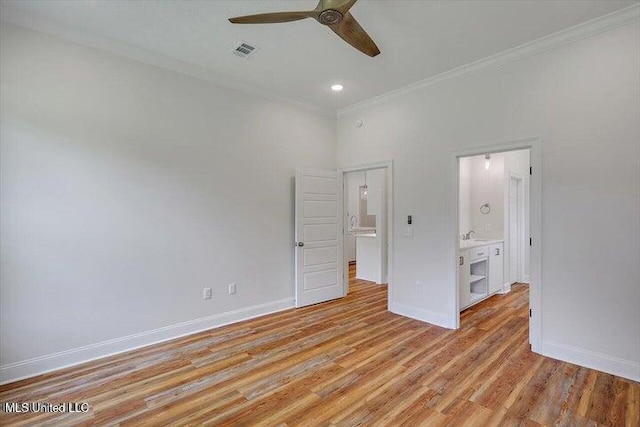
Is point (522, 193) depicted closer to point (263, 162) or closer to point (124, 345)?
point (263, 162)

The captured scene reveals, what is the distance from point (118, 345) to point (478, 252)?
4724mm

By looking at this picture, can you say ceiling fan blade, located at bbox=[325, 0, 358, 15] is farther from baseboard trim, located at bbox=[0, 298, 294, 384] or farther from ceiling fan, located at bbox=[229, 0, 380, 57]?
baseboard trim, located at bbox=[0, 298, 294, 384]

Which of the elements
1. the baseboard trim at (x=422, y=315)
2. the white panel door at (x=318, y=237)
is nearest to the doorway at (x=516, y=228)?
the baseboard trim at (x=422, y=315)

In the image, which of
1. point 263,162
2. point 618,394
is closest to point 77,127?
point 263,162

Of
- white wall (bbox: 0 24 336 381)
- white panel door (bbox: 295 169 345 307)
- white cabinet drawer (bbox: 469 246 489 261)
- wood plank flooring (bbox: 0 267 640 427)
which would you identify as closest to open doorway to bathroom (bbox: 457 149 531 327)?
white cabinet drawer (bbox: 469 246 489 261)

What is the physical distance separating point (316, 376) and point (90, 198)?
105 inches

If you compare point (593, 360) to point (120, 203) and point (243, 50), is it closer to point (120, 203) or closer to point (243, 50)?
point (243, 50)

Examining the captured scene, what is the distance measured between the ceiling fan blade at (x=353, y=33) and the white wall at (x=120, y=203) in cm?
210

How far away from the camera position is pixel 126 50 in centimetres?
315

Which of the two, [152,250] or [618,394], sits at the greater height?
[152,250]

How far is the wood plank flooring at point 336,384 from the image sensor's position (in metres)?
2.15

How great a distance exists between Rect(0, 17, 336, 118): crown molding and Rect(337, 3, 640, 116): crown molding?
212cm

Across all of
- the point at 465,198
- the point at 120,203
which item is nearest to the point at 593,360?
the point at 465,198

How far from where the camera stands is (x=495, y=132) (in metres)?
3.37
